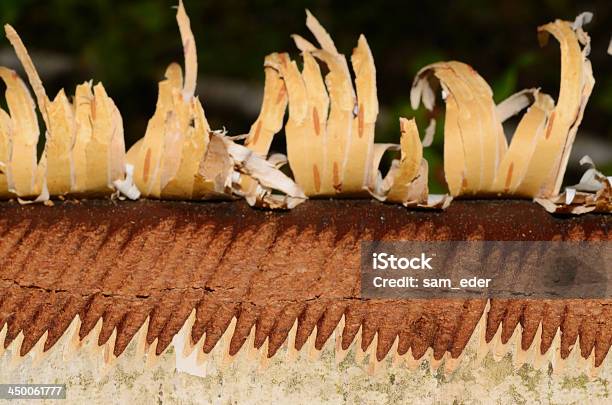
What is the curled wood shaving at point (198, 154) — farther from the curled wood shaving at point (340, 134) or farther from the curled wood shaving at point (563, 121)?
the curled wood shaving at point (563, 121)

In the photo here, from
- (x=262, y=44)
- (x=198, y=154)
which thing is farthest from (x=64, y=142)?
(x=262, y=44)

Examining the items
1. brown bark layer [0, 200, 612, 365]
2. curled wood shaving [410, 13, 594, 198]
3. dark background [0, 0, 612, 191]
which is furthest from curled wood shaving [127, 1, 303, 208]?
dark background [0, 0, 612, 191]

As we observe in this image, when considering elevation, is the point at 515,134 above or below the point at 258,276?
above

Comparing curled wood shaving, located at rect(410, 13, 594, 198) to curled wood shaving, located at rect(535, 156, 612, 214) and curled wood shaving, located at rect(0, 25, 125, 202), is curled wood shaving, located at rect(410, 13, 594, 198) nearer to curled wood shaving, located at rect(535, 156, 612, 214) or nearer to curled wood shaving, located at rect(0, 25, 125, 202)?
curled wood shaving, located at rect(535, 156, 612, 214)

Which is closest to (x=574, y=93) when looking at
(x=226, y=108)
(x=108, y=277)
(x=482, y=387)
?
(x=482, y=387)

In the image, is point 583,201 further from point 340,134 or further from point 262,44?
point 262,44

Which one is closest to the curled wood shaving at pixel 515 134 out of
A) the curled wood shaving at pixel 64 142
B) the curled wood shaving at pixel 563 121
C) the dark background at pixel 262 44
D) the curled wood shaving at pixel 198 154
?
the curled wood shaving at pixel 563 121

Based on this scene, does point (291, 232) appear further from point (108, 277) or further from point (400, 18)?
point (400, 18)
